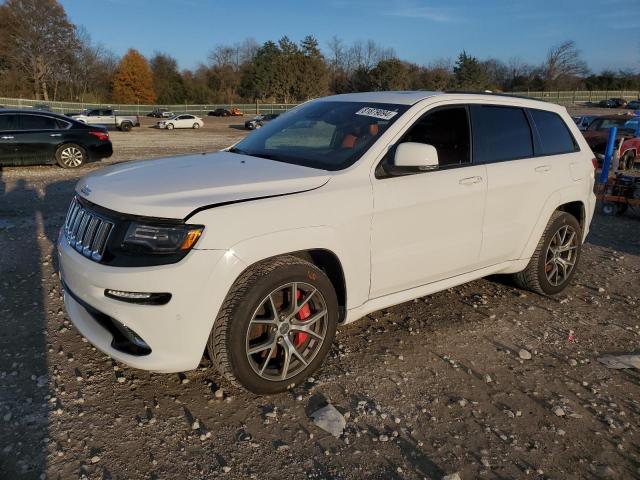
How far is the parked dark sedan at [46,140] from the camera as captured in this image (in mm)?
12273

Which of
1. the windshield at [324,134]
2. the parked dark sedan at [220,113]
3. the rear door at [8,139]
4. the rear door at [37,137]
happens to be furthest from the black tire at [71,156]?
the parked dark sedan at [220,113]

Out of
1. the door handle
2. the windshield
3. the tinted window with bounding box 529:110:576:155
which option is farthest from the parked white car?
the door handle

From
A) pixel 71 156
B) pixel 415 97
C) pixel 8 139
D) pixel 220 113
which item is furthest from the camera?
pixel 220 113

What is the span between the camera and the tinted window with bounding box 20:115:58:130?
1249cm

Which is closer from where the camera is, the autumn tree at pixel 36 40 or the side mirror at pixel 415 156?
the side mirror at pixel 415 156

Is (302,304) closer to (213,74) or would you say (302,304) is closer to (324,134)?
(324,134)

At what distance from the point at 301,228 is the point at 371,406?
1.17 meters

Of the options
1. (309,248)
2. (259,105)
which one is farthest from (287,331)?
(259,105)

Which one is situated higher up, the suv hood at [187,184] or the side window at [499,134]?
the side window at [499,134]

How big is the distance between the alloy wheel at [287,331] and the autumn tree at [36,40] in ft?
236

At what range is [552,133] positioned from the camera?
15.9ft

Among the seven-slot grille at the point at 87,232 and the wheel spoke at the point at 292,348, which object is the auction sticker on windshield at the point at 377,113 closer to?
the wheel spoke at the point at 292,348

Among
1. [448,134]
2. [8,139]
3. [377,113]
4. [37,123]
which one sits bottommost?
[8,139]

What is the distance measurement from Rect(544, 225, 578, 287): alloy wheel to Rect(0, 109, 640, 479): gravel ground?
417mm
